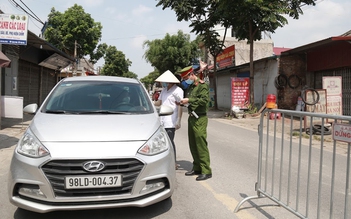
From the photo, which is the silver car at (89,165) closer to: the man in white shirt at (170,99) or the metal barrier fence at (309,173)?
the metal barrier fence at (309,173)

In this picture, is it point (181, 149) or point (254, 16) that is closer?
point (181, 149)

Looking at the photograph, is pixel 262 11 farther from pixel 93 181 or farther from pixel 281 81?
pixel 93 181

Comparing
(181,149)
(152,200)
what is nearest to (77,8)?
(181,149)

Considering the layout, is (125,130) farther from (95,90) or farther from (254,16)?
(254,16)

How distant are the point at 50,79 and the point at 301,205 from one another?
73.6 ft

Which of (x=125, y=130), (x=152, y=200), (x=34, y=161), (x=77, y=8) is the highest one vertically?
(x=77, y=8)

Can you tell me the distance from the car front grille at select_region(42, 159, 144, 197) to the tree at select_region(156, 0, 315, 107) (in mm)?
13067

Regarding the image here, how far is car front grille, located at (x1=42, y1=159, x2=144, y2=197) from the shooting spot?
2.97m

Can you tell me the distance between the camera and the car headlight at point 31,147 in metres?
3.06

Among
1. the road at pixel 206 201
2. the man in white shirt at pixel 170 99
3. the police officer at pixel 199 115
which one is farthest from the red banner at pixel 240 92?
the police officer at pixel 199 115

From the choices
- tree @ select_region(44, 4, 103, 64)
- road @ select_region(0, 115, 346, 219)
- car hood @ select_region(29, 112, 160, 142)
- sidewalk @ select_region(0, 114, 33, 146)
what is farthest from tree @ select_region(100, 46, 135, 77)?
car hood @ select_region(29, 112, 160, 142)

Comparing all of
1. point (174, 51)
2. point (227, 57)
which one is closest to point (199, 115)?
point (227, 57)

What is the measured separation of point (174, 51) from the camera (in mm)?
35656

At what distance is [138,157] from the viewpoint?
10.2ft
